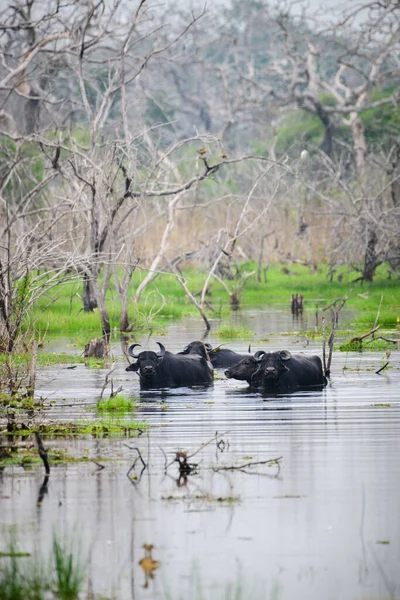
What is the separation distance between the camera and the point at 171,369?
15.6 m

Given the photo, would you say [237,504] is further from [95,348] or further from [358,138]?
[358,138]

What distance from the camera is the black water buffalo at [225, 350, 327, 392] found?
580 inches

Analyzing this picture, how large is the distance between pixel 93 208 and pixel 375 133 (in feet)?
92.2

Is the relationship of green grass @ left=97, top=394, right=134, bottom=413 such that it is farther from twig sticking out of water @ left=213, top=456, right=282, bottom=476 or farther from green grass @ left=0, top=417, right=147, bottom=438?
twig sticking out of water @ left=213, top=456, right=282, bottom=476

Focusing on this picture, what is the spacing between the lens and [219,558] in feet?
23.3

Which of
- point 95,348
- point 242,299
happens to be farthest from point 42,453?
point 242,299

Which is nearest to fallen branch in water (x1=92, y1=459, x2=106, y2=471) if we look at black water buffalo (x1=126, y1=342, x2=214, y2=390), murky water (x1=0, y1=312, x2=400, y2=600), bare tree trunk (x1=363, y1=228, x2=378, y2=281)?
murky water (x1=0, y1=312, x2=400, y2=600)

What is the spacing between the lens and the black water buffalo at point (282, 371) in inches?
580

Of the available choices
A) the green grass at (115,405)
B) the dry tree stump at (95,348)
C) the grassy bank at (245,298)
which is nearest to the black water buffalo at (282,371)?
the green grass at (115,405)

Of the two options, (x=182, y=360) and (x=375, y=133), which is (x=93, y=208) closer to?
(x=182, y=360)

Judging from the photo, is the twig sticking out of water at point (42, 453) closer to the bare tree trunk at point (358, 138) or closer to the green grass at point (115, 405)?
the green grass at point (115, 405)

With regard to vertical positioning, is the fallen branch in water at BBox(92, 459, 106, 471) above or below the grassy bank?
below

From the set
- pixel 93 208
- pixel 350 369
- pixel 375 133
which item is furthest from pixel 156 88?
pixel 350 369

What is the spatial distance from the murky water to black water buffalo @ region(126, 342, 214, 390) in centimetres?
197
